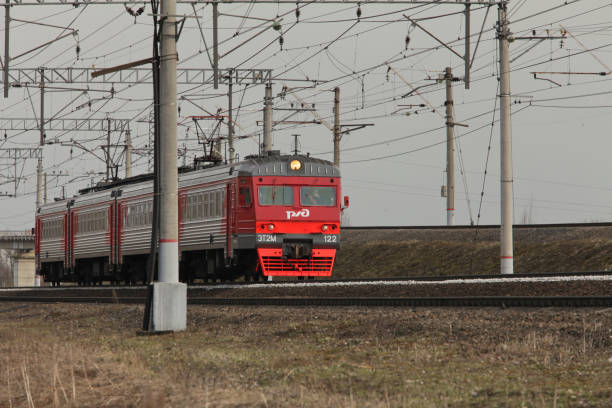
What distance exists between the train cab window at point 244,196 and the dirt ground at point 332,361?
878cm

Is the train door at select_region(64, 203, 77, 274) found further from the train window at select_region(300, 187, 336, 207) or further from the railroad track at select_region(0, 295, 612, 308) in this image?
the railroad track at select_region(0, 295, 612, 308)

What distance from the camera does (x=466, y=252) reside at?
38.4 meters

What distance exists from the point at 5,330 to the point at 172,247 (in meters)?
4.81

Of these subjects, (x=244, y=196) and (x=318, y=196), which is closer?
(x=244, y=196)

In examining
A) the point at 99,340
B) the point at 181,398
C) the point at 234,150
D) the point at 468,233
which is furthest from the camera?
the point at 234,150

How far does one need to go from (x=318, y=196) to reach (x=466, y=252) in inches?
457

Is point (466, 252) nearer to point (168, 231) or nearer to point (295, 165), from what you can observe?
point (295, 165)

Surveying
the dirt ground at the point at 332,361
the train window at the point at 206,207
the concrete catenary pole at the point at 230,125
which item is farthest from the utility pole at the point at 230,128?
the dirt ground at the point at 332,361

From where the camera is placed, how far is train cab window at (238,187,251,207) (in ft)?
90.6

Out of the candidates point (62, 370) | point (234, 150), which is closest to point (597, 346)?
point (62, 370)

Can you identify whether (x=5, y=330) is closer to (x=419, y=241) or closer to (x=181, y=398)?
(x=181, y=398)

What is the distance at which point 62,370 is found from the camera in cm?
1214

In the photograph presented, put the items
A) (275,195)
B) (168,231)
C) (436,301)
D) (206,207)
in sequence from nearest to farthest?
(168,231) → (436,301) → (275,195) → (206,207)

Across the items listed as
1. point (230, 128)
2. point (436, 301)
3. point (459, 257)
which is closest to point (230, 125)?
point (230, 128)
